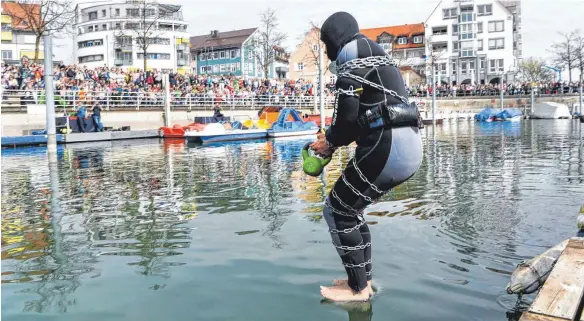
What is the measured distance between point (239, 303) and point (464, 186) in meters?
6.98

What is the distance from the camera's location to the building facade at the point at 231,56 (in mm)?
108625

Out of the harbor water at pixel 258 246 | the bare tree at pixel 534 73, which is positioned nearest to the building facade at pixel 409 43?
the bare tree at pixel 534 73

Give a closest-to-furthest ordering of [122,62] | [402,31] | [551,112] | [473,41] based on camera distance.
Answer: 1. [551,112]
2. [473,41]
3. [402,31]
4. [122,62]

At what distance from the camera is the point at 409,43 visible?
9981 centimetres

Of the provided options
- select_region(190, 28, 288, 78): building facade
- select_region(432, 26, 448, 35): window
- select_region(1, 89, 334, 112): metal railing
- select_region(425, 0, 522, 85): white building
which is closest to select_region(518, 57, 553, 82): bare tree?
select_region(425, 0, 522, 85): white building

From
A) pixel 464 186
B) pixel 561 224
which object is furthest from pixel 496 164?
pixel 561 224

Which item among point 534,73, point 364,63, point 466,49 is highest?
point 466,49

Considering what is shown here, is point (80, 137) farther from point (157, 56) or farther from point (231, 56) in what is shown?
point (231, 56)

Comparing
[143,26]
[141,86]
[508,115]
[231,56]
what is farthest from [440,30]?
[141,86]

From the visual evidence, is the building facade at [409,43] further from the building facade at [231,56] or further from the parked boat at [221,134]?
the parked boat at [221,134]

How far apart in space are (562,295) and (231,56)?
110m

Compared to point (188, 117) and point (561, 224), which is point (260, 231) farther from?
point (188, 117)

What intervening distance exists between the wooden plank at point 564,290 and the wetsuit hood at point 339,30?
6.67ft

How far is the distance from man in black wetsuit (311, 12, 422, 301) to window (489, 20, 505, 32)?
9472cm
